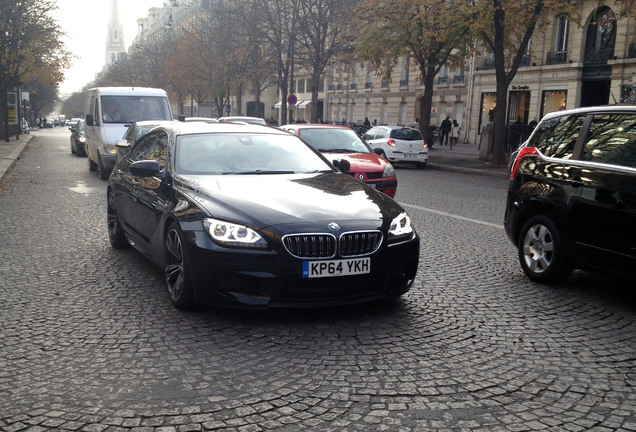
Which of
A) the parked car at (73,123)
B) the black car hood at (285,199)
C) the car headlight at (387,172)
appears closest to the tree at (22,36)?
the parked car at (73,123)

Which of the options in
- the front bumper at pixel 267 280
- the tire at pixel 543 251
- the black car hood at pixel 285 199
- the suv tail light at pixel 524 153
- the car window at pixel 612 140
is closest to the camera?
the front bumper at pixel 267 280

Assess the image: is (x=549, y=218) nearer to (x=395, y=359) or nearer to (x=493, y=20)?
(x=395, y=359)

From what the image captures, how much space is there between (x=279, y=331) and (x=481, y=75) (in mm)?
40944

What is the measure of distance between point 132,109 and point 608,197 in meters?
14.7

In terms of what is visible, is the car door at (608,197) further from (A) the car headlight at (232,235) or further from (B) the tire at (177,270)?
(B) the tire at (177,270)

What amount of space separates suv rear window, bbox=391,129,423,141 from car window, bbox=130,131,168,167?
17882 mm

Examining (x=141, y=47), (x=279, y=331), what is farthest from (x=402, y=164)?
(x=141, y=47)

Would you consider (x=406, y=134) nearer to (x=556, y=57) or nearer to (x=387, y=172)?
(x=387, y=172)

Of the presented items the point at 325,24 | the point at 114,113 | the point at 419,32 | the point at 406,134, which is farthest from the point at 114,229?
the point at 325,24

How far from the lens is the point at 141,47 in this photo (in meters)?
84.3

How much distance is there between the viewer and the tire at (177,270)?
199 inches

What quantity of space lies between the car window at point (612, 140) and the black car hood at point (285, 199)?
187cm

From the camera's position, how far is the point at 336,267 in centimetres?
480

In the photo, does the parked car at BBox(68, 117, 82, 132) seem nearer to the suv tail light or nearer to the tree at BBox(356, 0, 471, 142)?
the tree at BBox(356, 0, 471, 142)
